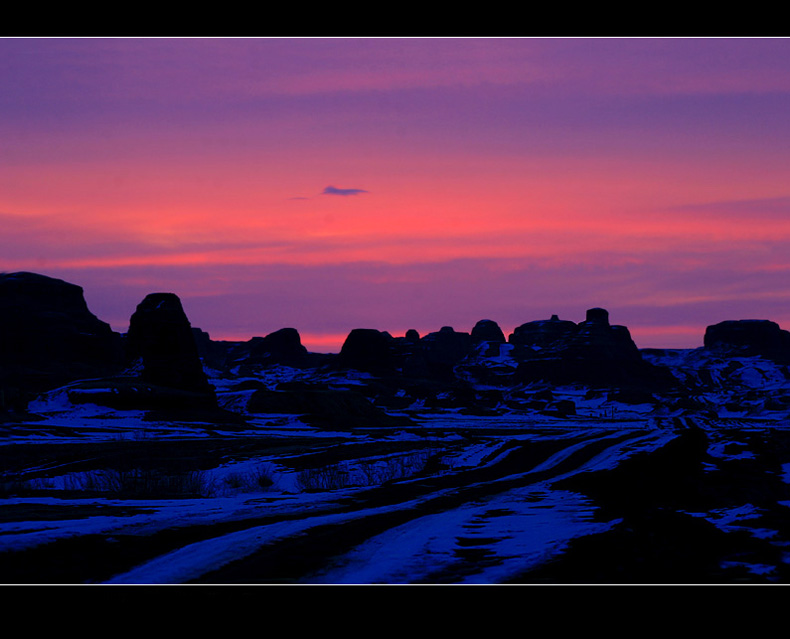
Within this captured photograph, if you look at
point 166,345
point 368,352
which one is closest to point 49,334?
point 166,345

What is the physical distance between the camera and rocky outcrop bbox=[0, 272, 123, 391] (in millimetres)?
115438

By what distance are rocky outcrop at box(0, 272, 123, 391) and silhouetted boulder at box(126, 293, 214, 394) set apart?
2774 cm

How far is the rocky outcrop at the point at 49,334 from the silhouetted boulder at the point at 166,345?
27.7m

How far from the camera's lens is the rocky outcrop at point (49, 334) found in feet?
379

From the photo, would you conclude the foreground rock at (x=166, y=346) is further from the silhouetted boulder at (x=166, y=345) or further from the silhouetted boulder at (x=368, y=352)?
the silhouetted boulder at (x=368, y=352)

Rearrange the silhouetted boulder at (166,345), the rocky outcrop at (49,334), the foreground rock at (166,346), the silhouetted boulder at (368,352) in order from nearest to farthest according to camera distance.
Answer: the foreground rock at (166,346) → the silhouetted boulder at (166,345) → the rocky outcrop at (49,334) → the silhouetted boulder at (368,352)

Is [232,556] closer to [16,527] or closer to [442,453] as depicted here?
[16,527]

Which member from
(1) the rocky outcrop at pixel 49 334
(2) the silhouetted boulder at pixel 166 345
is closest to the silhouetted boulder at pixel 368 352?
(1) the rocky outcrop at pixel 49 334

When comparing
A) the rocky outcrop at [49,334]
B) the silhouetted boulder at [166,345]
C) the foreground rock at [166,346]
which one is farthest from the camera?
the rocky outcrop at [49,334]

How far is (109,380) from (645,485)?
209ft

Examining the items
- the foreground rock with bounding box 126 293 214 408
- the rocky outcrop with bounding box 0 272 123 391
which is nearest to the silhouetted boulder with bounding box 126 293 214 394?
the foreground rock with bounding box 126 293 214 408
